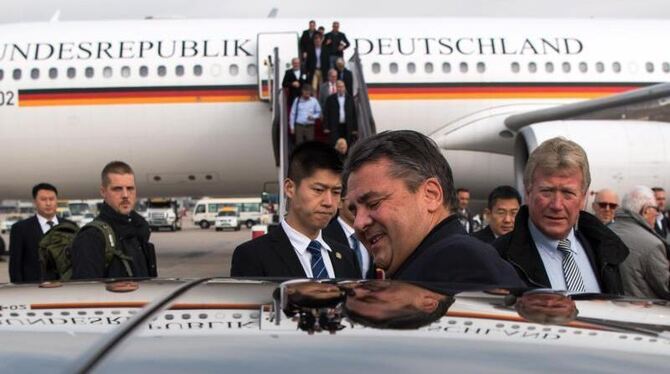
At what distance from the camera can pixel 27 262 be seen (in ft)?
20.8

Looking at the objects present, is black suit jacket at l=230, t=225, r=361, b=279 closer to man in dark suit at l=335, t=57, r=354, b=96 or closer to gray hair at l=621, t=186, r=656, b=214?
gray hair at l=621, t=186, r=656, b=214

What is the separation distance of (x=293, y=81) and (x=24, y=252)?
5.52 meters

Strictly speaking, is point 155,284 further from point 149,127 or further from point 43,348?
point 149,127

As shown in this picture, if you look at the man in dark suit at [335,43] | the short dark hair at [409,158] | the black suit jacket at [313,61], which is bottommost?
the short dark hair at [409,158]

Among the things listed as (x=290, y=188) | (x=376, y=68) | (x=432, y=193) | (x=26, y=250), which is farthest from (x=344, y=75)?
(x=432, y=193)

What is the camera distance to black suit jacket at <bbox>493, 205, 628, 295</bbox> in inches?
124

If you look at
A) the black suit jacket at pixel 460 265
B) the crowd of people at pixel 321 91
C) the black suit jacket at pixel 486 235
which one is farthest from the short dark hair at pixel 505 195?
the crowd of people at pixel 321 91

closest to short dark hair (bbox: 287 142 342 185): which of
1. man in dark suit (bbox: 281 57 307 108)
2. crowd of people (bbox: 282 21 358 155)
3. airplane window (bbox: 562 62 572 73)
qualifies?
crowd of people (bbox: 282 21 358 155)

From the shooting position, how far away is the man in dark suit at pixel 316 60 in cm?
1166

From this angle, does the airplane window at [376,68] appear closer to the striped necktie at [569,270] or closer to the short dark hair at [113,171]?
the short dark hair at [113,171]

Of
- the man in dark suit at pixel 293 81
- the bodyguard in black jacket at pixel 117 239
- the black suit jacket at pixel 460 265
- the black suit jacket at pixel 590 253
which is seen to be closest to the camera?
the black suit jacket at pixel 460 265

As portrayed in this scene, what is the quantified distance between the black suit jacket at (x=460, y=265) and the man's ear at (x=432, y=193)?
13 cm

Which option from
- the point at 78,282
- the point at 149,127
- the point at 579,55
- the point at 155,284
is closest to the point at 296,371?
the point at 155,284

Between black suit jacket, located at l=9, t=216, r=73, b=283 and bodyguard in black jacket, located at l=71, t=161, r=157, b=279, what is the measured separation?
2.03 m
